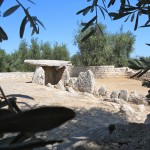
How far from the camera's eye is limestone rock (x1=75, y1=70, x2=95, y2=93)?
513 inches

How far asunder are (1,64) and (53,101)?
52.7 feet

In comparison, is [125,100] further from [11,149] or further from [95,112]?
[11,149]

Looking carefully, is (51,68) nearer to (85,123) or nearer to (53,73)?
(53,73)

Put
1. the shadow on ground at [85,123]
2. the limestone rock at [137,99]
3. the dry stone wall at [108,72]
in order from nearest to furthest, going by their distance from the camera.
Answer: the shadow on ground at [85,123] → the limestone rock at [137,99] → the dry stone wall at [108,72]

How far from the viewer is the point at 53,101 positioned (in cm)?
1003

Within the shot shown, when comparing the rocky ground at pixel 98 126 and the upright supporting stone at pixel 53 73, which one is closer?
the rocky ground at pixel 98 126

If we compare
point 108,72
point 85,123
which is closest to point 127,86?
point 108,72

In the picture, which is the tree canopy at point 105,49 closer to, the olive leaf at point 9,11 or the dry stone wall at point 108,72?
the dry stone wall at point 108,72

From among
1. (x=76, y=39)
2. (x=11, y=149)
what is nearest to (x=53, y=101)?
(x=11, y=149)

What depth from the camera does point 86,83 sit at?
13320 mm

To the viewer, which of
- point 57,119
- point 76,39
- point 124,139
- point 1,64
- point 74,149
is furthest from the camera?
point 76,39

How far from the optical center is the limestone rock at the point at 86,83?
13.0 meters

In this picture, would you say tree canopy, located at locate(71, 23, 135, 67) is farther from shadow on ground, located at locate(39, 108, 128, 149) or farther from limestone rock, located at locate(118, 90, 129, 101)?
shadow on ground, located at locate(39, 108, 128, 149)

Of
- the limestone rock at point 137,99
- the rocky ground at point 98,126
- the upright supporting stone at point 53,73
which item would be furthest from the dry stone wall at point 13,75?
the limestone rock at point 137,99
